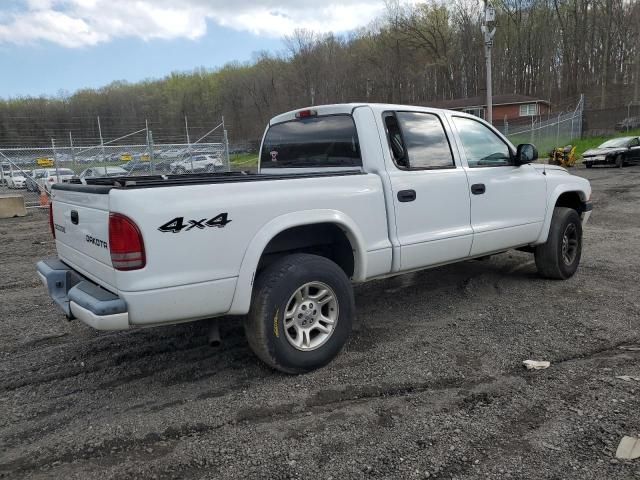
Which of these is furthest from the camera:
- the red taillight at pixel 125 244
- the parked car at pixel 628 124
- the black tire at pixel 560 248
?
the parked car at pixel 628 124

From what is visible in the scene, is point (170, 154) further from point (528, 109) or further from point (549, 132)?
point (528, 109)

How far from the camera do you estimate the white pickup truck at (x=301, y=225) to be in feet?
9.62

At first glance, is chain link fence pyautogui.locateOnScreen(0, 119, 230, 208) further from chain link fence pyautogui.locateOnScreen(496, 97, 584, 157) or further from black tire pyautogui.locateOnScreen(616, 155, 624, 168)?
chain link fence pyautogui.locateOnScreen(496, 97, 584, 157)

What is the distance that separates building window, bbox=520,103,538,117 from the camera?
5116cm

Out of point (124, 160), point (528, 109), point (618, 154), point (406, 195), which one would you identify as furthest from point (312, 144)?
point (528, 109)

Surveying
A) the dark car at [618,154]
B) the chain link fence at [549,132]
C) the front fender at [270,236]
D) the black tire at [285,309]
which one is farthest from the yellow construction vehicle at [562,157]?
the black tire at [285,309]

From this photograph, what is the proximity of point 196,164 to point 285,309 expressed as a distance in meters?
17.1

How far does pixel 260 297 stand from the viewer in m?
3.35

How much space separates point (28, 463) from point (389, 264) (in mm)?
2686

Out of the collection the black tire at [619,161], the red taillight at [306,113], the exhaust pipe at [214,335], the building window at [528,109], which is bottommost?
the exhaust pipe at [214,335]

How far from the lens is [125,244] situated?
9.31 ft

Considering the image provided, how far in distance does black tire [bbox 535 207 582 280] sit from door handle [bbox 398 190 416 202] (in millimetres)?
2289

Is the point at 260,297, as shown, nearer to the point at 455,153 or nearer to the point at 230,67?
the point at 455,153

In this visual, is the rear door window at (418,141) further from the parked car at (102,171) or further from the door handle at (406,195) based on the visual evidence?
the parked car at (102,171)
